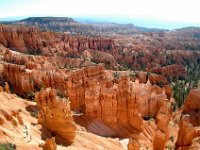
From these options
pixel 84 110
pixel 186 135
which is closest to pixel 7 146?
pixel 186 135

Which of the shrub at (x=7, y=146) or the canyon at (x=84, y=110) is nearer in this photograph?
the shrub at (x=7, y=146)

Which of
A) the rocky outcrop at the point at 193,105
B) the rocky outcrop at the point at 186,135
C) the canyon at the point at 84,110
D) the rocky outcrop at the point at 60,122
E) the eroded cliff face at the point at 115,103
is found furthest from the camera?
the rocky outcrop at the point at 193,105

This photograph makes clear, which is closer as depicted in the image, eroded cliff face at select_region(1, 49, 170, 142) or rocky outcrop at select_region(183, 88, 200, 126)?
eroded cliff face at select_region(1, 49, 170, 142)

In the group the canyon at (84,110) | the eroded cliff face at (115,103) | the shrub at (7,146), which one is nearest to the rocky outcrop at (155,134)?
the canyon at (84,110)

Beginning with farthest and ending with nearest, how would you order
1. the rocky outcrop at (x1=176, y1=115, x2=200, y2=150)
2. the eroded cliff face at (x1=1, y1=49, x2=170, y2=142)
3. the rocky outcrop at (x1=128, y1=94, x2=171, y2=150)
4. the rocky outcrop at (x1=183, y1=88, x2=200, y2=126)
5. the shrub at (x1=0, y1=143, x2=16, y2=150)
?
the rocky outcrop at (x1=183, y1=88, x2=200, y2=126) → the eroded cliff face at (x1=1, y1=49, x2=170, y2=142) → the rocky outcrop at (x1=128, y1=94, x2=171, y2=150) → the rocky outcrop at (x1=176, y1=115, x2=200, y2=150) → the shrub at (x1=0, y1=143, x2=16, y2=150)

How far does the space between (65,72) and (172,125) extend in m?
24.0

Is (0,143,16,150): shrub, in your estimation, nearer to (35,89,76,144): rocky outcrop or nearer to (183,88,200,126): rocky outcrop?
(35,89,76,144): rocky outcrop

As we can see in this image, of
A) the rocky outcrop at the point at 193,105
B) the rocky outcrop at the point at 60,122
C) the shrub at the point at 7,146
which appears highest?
the shrub at the point at 7,146

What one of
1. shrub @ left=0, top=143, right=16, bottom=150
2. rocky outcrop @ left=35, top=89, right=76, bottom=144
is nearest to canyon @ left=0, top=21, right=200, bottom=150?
rocky outcrop @ left=35, top=89, right=76, bottom=144

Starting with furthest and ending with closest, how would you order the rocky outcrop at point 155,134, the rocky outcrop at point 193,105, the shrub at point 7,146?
the rocky outcrop at point 193,105 < the rocky outcrop at point 155,134 < the shrub at point 7,146

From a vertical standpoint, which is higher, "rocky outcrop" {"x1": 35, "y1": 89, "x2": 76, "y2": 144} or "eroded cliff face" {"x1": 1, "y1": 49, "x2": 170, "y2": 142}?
"rocky outcrop" {"x1": 35, "y1": 89, "x2": 76, "y2": 144}

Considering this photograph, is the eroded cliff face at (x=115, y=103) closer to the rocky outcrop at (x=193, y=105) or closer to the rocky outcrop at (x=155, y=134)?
the rocky outcrop at (x=155, y=134)

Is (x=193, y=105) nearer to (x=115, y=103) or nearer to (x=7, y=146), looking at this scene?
(x=115, y=103)

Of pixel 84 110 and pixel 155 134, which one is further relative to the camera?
pixel 84 110
